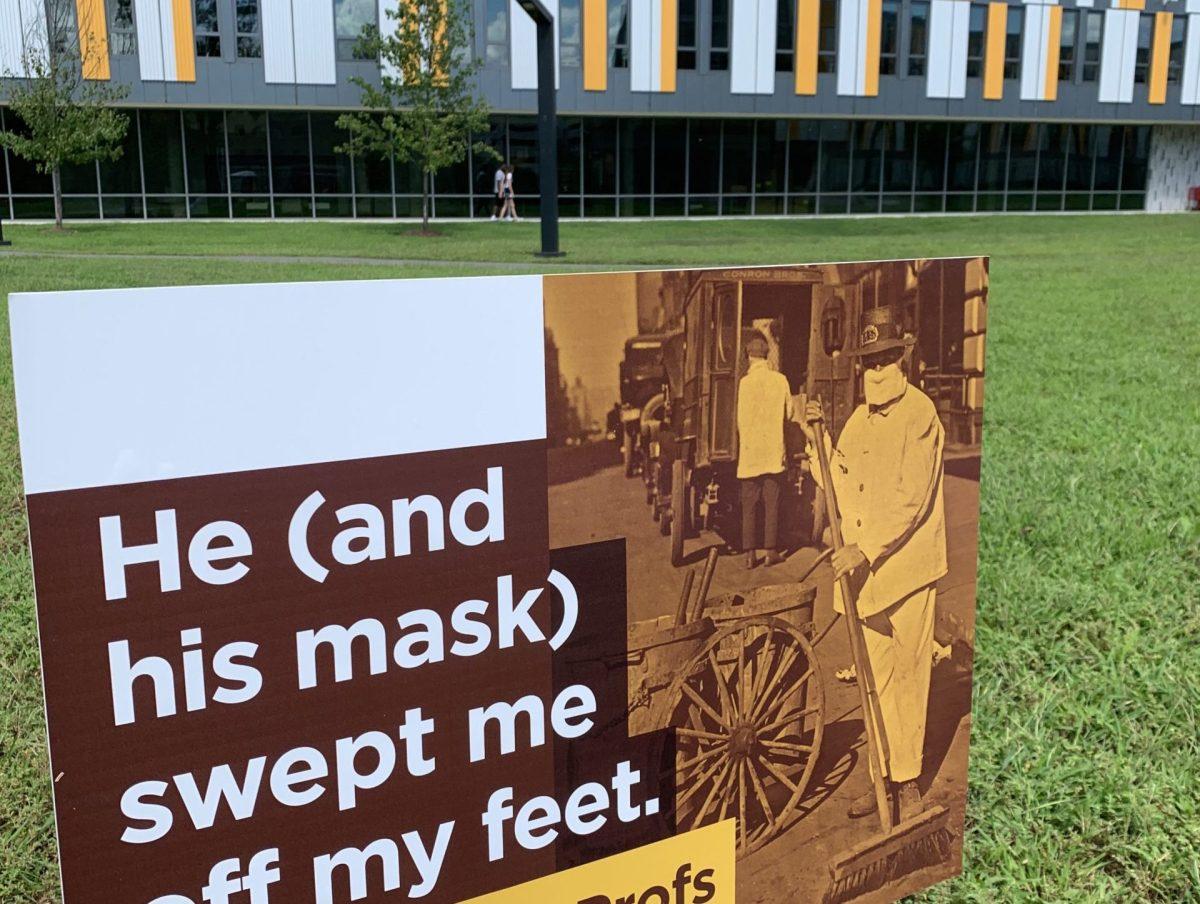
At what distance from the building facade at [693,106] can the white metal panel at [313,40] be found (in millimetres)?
53

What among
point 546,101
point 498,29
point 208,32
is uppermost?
point 498,29

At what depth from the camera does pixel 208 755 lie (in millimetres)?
1574

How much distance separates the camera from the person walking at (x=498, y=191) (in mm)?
32375

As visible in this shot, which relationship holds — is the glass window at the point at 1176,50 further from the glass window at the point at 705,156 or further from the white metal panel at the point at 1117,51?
the glass window at the point at 705,156

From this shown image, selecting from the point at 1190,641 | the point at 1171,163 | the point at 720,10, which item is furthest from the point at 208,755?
the point at 1171,163

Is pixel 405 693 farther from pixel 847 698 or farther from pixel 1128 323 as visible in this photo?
pixel 1128 323

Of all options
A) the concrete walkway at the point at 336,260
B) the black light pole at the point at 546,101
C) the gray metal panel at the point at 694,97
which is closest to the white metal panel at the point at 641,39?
the gray metal panel at the point at 694,97

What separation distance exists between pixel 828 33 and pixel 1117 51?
1083 cm

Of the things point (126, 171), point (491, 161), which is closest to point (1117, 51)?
point (491, 161)

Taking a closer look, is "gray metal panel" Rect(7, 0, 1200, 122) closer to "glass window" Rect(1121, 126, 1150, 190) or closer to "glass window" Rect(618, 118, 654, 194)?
"glass window" Rect(618, 118, 654, 194)

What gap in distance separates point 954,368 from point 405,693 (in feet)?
3.89

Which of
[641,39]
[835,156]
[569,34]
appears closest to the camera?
[569,34]

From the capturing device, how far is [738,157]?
36.3m

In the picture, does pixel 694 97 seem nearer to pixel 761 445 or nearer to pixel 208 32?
pixel 208 32
